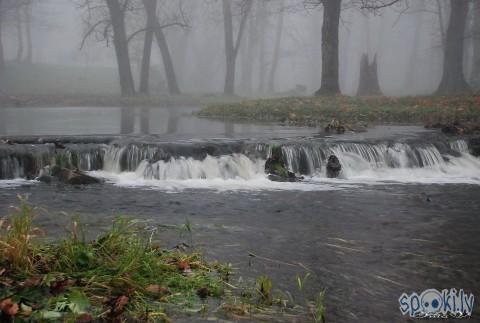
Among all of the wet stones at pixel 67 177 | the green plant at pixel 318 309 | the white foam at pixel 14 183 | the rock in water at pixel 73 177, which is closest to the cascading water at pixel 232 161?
the white foam at pixel 14 183

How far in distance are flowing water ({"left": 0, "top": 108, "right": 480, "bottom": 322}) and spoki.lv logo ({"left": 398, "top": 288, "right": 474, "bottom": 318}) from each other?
0.39 ft

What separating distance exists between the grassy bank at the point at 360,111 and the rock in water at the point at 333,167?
5729 millimetres

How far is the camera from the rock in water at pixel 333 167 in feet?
35.0

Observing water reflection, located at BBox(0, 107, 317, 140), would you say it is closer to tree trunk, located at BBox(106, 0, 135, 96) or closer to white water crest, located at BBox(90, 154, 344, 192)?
white water crest, located at BBox(90, 154, 344, 192)

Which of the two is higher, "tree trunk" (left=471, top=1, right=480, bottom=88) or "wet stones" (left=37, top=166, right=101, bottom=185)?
"tree trunk" (left=471, top=1, right=480, bottom=88)

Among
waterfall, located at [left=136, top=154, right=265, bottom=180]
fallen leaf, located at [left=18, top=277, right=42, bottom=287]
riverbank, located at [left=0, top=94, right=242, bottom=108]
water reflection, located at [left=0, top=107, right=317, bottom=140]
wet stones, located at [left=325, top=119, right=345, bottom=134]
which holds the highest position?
riverbank, located at [left=0, top=94, right=242, bottom=108]

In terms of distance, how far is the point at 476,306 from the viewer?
4262mm

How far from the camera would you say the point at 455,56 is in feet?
75.8

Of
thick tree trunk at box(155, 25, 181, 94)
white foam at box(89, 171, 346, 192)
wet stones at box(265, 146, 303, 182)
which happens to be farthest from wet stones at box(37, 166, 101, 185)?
thick tree trunk at box(155, 25, 181, 94)

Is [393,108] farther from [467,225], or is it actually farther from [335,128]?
[467,225]

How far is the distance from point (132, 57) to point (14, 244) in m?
52.0

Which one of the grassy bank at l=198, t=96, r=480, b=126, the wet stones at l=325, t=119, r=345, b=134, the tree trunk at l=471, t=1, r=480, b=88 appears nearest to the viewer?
the wet stones at l=325, t=119, r=345, b=134

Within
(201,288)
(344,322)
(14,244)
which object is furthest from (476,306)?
(14,244)

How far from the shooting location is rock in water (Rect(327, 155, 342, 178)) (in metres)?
10.7
